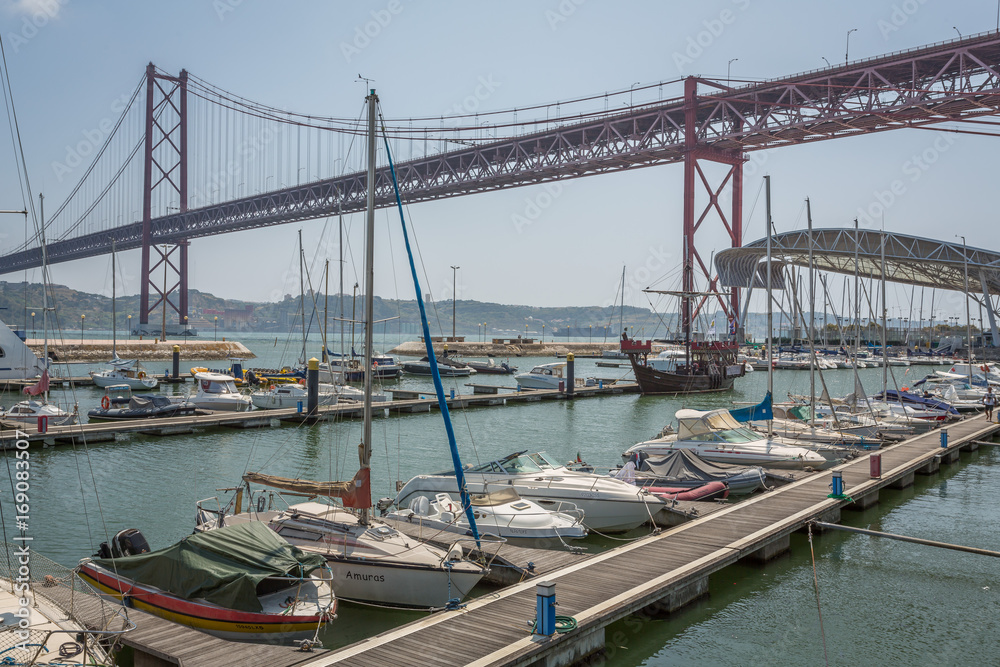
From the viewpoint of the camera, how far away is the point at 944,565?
14.2 meters

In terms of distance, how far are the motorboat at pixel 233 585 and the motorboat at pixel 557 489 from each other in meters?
5.37

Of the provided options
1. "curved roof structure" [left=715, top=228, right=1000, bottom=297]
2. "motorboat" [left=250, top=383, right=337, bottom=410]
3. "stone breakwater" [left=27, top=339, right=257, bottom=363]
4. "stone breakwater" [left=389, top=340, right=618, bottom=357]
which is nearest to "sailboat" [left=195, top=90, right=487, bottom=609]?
"motorboat" [left=250, top=383, right=337, bottom=410]

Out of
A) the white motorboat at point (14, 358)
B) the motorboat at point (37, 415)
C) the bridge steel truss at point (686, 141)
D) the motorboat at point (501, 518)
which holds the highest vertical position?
the bridge steel truss at point (686, 141)

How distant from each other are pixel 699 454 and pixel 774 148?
158ft

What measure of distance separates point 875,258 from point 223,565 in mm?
77044

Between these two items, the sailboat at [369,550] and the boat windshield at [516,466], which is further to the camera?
the boat windshield at [516,466]

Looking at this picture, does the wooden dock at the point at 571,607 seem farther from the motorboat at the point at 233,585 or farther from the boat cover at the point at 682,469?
the boat cover at the point at 682,469

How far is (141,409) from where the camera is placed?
3006 centimetres

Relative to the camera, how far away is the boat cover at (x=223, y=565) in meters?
9.31

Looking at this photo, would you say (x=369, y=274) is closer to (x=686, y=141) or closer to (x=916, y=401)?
(x=916, y=401)

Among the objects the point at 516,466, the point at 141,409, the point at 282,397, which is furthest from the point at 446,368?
the point at 516,466

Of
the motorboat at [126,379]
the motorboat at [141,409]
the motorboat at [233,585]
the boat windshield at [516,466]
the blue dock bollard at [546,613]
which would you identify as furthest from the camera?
the motorboat at [126,379]

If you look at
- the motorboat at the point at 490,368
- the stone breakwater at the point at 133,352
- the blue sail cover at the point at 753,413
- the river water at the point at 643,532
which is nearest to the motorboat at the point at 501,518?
the river water at the point at 643,532

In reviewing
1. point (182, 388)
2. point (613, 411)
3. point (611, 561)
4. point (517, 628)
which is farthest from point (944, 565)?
point (182, 388)
